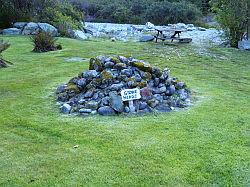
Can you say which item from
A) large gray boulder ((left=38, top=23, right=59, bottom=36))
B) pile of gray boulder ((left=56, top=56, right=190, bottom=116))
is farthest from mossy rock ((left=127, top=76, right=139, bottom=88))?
large gray boulder ((left=38, top=23, right=59, bottom=36))

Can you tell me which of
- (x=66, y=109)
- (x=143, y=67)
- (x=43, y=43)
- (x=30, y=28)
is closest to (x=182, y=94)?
(x=143, y=67)

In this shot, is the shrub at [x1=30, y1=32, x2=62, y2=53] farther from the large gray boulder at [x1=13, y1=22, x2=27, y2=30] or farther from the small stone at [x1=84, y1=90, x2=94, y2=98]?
the small stone at [x1=84, y1=90, x2=94, y2=98]

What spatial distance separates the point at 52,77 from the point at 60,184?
4.39 m

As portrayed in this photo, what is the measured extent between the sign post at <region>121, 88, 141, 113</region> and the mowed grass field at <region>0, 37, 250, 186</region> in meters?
0.22

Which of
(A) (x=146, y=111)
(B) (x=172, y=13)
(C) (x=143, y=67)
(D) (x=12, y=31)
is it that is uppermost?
(C) (x=143, y=67)

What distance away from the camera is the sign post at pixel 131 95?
5.25m

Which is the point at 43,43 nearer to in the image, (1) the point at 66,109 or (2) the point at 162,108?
(1) the point at 66,109

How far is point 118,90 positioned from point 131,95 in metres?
0.28

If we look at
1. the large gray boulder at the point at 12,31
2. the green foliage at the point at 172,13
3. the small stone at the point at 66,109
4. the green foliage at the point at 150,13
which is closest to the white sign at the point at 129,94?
the small stone at the point at 66,109

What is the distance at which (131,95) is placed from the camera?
527cm

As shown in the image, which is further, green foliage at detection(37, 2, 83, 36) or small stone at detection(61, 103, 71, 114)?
green foliage at detection(37, 2, 83, 36)

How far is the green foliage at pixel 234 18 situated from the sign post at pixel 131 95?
28.1ft

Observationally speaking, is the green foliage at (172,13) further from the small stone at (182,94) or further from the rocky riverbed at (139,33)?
the small stone at (182,94)

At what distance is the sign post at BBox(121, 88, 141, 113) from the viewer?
5.25 m
